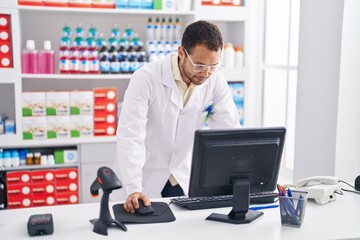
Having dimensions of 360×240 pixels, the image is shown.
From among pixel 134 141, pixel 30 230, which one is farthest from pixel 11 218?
pixel 134 141

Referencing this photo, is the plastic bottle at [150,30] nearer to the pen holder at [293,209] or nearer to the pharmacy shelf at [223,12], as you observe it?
the pharmacy shelf at [223,12]

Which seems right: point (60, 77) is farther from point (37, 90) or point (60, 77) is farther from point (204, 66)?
point (204, 66)

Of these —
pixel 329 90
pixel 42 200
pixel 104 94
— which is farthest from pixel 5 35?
pixel 329 90

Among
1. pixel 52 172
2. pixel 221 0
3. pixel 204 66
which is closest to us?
pixel 204 66

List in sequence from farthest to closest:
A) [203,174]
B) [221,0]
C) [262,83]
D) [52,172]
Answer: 1. [262,83]
2. [221,0]
3. [52,172]
4. [203,174]

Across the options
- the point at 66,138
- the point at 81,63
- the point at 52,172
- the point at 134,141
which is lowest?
the point at 52,172

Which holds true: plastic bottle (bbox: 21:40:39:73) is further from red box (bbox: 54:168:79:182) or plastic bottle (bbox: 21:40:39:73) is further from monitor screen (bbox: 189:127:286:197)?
monitor screen (bbox: 189:127:286:197)

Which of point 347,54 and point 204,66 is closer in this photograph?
point 204,66

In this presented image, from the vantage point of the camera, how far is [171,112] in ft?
7.47

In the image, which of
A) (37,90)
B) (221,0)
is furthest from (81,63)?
(221,0)

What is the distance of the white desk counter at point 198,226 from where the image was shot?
5.25 feet

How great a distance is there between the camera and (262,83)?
4242mm

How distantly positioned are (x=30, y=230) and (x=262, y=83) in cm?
304

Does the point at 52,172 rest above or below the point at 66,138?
below
